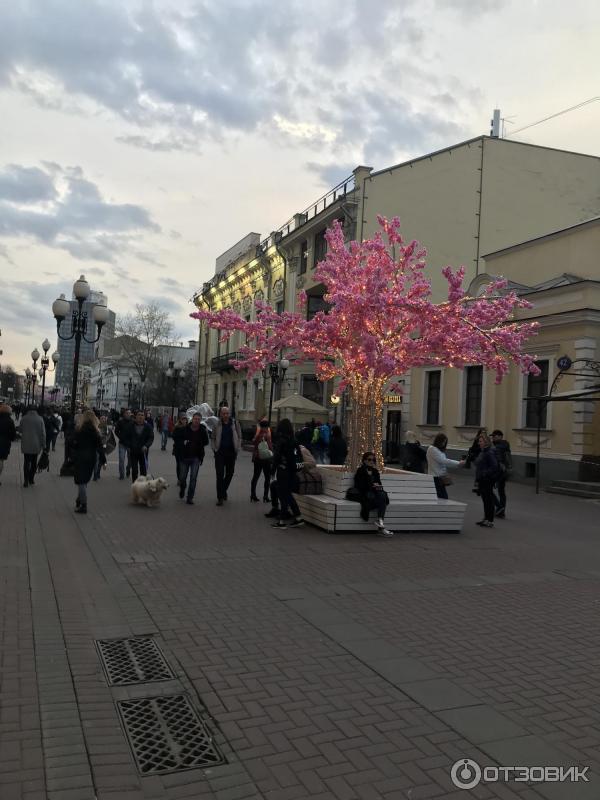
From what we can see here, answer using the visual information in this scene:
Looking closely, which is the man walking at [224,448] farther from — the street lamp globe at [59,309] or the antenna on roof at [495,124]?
the antenna on roof at [495,124]

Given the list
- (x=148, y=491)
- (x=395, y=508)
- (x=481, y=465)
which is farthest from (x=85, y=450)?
(x=481, y=465)

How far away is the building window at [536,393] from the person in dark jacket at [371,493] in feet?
37.4

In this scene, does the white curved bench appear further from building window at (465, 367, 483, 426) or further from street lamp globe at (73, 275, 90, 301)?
building window at (465, 367, 483, 426)

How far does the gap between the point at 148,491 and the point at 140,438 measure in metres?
3.32

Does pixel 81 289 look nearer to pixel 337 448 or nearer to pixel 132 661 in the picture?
pixel 337 448

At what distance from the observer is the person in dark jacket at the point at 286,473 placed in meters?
10.1

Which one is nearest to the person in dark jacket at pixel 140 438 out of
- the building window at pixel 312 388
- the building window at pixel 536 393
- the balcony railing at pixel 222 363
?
the building window at pixel 536 393

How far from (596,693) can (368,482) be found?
18.4 ft

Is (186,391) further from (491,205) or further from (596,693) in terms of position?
(596,693)

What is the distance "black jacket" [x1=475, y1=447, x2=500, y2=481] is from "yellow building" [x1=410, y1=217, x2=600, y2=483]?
24.7 feet

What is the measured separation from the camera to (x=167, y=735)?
3568 millimetres

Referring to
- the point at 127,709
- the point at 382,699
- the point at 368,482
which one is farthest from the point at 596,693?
the point at 368,482

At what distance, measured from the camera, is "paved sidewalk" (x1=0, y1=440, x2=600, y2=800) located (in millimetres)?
3186

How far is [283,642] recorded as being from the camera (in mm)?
4988
